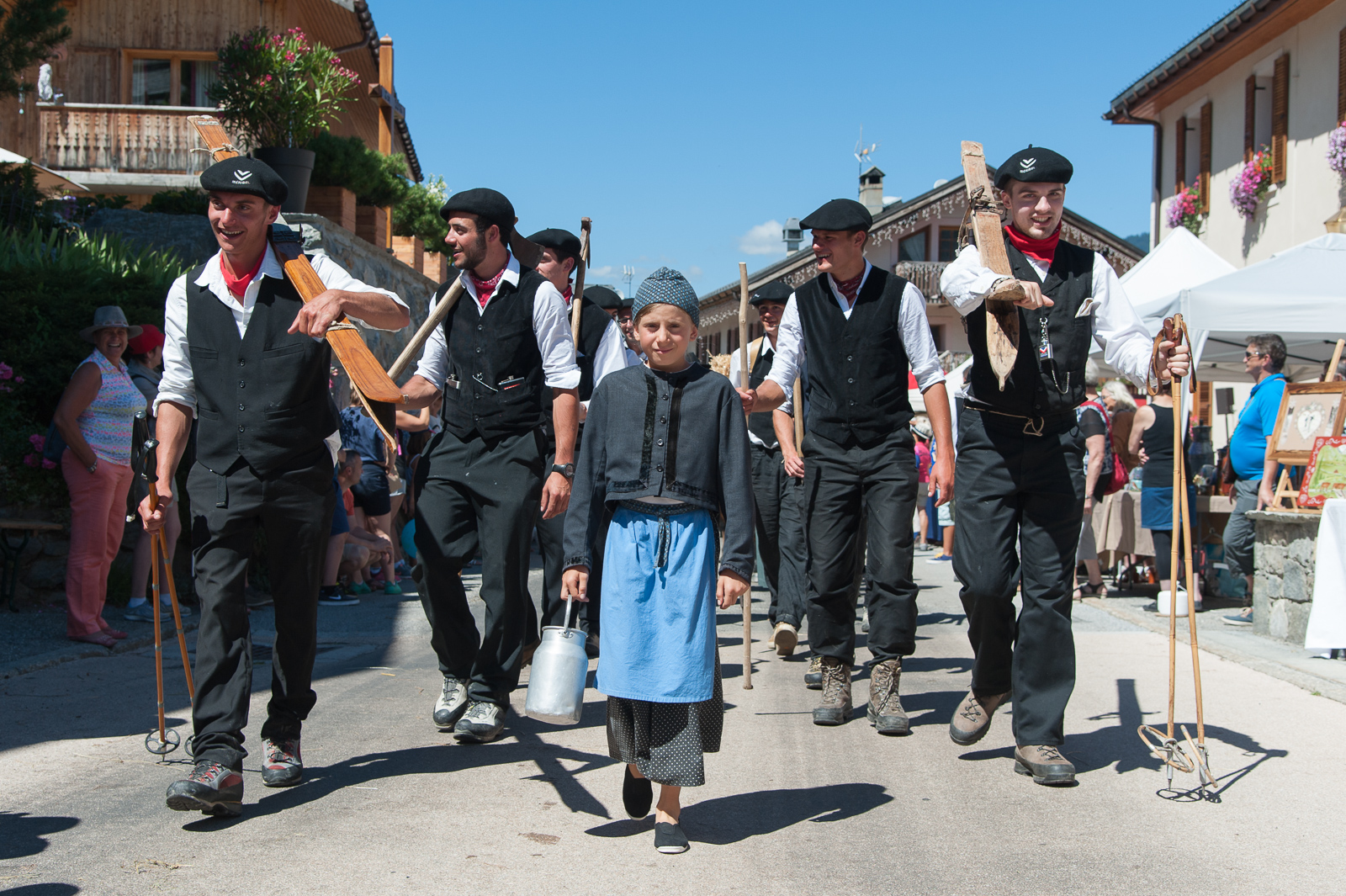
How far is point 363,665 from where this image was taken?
6945mm

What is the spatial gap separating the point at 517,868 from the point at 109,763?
2.05 meters

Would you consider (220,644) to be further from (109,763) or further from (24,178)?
(24,178)

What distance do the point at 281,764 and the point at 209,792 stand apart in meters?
0.49

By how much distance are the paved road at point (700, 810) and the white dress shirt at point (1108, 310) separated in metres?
1.62

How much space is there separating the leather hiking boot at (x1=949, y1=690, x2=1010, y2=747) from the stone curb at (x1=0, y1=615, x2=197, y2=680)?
4251 mm

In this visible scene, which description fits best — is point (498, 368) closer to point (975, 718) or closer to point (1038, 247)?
point (1038, 247)

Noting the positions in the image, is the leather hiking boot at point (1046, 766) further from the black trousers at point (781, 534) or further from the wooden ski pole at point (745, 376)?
the black trousers at point (781, 534)

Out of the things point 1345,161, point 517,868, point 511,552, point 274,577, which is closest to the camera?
point 517,868

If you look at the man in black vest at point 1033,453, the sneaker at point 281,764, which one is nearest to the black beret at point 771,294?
the man in black vest at point 1033,453

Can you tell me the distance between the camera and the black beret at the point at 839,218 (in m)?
5.47

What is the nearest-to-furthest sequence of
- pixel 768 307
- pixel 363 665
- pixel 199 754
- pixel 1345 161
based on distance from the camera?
pixel 199 754, pixel 363 665, pixel 768 307, pixel 1345 161

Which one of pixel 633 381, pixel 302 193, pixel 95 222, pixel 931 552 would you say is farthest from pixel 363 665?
pixel 931 552

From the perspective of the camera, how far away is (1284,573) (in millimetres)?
8148

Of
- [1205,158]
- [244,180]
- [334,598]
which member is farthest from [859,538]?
[1205,158]
